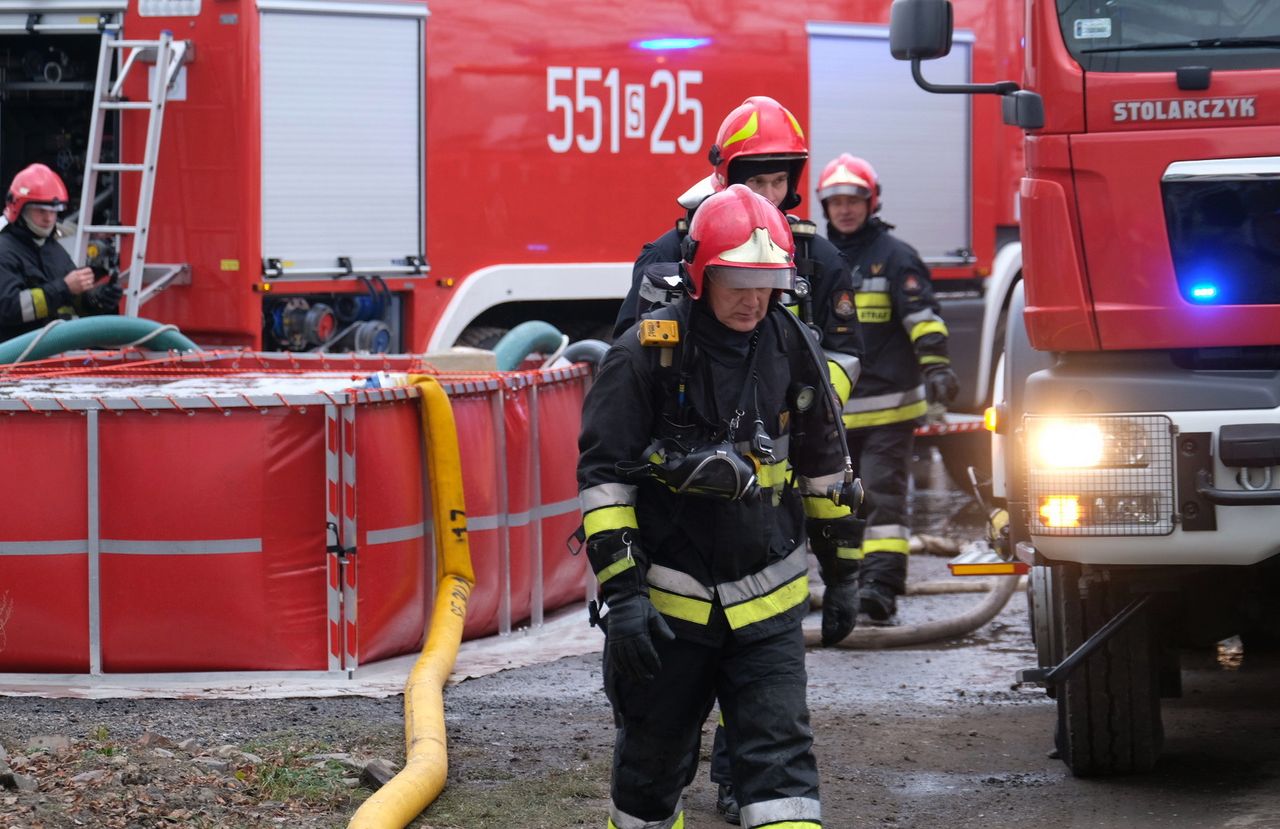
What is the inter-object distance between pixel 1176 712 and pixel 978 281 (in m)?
6.79

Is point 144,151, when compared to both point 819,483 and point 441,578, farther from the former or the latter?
point 819,483

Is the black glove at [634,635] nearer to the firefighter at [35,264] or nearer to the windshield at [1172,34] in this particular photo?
the windshield at [1172,34]

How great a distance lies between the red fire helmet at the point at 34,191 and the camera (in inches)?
380

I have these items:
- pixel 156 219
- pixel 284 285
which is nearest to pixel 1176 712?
pixel 284 285

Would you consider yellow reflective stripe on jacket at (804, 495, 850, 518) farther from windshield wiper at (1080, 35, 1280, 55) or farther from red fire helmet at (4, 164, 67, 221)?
red fire helmet at (4, 164, 67, 221)

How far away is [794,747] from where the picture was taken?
14.0 feet

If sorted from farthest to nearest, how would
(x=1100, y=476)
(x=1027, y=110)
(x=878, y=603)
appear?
(x=878, y=603), (x=1027, y=110), (x=1100, y=476)

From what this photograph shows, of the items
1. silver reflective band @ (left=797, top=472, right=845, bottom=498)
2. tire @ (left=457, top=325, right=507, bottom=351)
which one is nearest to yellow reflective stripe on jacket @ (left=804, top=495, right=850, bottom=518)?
silver reflective band @ (left=797, top=472, right=845, bottom=498)

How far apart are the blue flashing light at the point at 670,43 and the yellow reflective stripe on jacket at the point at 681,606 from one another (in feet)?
25.4

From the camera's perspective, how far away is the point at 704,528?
4.40 meters

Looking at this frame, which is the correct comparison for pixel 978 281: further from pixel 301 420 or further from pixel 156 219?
pixel 301 420

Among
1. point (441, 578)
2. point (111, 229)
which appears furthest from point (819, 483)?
point (111, 229)

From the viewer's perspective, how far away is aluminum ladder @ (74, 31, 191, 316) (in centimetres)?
1040

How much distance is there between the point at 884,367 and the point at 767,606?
4286mm
